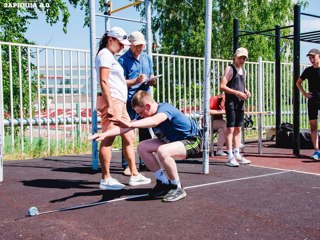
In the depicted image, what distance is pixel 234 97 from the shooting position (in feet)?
19.7

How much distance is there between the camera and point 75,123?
26.9 ft

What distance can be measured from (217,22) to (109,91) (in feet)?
64.5

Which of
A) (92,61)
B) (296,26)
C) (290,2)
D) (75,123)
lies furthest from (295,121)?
(290,2)

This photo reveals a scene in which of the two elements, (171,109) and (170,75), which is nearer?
(171,109)

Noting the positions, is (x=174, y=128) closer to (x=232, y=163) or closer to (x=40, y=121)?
(x=232, y=163)

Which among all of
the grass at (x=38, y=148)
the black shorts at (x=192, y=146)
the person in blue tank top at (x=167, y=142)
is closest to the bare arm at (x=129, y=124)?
the person in blue tank top at (x=167, y=142)

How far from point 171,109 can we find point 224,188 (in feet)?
3.64

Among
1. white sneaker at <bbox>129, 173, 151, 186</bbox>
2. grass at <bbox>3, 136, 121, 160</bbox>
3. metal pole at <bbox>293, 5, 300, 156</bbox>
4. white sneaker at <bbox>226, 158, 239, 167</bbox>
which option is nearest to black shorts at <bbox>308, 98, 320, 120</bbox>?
metal pole at <bbox>293, 5, 300, 156</bbox>

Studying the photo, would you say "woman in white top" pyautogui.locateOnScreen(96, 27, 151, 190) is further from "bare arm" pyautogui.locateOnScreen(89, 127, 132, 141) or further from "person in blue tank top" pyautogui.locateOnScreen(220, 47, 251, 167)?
"person in blue tank top" pyautogui.locateOnScreen(220, 47, 251, 167)

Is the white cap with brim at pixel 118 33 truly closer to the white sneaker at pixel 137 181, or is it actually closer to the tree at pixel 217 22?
the white sneaker at pixel 137 181

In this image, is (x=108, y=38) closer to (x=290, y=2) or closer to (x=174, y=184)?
(x=174, y=184)

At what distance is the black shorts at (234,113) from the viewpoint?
595 centimetres

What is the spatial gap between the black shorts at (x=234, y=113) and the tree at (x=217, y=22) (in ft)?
53.3

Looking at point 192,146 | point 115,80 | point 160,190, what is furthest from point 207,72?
point 160,190
